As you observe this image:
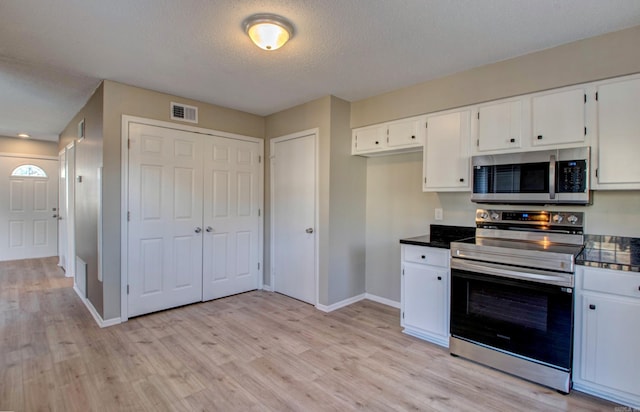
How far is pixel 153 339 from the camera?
2.92 m

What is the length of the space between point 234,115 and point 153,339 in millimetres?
2745

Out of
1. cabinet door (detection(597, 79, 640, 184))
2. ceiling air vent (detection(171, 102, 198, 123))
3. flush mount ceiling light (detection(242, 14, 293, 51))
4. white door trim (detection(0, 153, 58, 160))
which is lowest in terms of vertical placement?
cabinet door (detection(597, 79, 640, 184))

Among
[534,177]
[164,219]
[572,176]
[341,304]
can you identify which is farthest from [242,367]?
[572,176]

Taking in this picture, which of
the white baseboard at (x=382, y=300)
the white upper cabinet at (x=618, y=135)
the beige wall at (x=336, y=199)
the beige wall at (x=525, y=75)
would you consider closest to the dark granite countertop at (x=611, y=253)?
the white upper cabinet at (x=618, y=135)

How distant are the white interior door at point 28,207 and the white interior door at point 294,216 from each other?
5514mm

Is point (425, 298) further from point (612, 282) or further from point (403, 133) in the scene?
point (403, 133)

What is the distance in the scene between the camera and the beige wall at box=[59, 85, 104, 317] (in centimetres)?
337

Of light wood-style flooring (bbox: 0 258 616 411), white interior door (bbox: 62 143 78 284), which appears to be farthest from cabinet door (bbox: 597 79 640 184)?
white interior door (bbox: 62 143 78 284)

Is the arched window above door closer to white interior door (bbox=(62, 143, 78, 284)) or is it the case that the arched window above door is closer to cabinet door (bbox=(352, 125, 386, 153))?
white interior door (bbox=(62, 143, 78, 284))

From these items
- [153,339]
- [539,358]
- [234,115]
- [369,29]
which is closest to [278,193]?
[234,115]

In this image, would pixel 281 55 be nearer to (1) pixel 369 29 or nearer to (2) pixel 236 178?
(1) pixel 369 29

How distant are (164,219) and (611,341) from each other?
398 centimetres

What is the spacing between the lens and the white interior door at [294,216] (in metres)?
3.88

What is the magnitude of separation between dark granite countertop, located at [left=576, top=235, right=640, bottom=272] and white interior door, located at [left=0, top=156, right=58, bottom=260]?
28.5 ft
